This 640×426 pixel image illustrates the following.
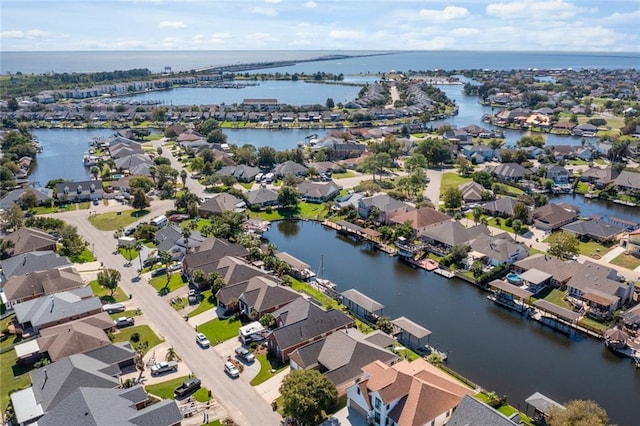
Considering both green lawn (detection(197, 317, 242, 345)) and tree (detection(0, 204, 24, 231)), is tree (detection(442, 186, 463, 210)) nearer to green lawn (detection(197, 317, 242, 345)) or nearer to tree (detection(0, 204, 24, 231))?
green lawn (detection(197, 317, 242, 345))

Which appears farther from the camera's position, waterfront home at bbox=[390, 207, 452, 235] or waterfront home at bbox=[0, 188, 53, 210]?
waterfront home at bbox=[0, 188, 53, 210]

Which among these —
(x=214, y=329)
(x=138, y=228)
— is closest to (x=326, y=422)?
(x=214, y=329)

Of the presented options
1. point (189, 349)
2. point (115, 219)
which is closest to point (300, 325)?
point (189, 349)

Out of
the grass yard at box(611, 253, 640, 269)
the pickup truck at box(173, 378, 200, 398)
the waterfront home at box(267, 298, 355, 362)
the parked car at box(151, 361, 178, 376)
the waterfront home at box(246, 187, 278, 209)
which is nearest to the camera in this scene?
the pickup truck at box(173, 378, 200, 398)

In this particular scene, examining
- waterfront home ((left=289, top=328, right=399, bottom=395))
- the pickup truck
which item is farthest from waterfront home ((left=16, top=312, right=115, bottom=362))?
waterfront home ((left=289, top=328, right=399, bottom=395))

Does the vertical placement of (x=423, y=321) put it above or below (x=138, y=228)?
below

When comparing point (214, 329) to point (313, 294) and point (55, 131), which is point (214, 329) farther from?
point (55, 131)

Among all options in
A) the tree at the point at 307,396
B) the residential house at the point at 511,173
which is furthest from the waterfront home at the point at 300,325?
the residential house at the point at 511,173

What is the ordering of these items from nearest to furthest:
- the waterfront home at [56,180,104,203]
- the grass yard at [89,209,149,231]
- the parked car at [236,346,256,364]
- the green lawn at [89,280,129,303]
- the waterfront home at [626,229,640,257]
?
the parked car at [236,346,256,364] → the green lawn at [89,280,129,303] → the waterfront home at [626,229,640,257] → the grass yard at [89,209,149,231] → the waterfront home at [56,180,104,203]
